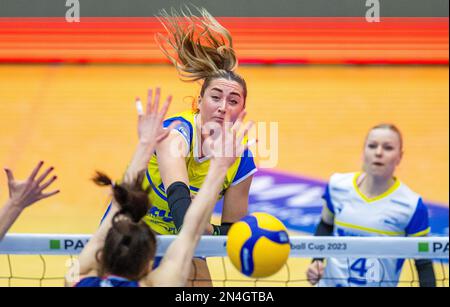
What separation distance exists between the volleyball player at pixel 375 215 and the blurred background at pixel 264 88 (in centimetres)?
254

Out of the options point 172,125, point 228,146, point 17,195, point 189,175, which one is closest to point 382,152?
point 189,175

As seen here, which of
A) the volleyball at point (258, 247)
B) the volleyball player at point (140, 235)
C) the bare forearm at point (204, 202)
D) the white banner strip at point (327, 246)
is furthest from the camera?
the white banner strip at point (327, 246)

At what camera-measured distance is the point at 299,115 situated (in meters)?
11.6

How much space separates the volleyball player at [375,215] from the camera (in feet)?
16.6

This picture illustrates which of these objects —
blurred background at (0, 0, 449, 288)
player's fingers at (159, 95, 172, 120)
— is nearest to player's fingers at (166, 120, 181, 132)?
player's fingers at (159, 95, 172, 120)

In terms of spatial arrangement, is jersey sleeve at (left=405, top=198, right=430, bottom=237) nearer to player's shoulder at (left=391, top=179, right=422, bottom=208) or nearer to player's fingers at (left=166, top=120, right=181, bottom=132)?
player's shoulder at (left=391, top=179, right=422, bottom=208)

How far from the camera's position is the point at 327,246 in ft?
15.0

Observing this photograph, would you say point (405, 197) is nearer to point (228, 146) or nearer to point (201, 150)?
point (201, 150)

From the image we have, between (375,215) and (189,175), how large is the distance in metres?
1.20

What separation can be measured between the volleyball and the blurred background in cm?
383

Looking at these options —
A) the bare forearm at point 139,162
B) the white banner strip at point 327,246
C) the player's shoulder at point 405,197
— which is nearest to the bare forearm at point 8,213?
the white banner strip at point 327,246

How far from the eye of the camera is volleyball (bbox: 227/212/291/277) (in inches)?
154

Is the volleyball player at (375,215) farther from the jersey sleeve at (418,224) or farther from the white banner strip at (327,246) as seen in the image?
the white banner strip at (327,246)
